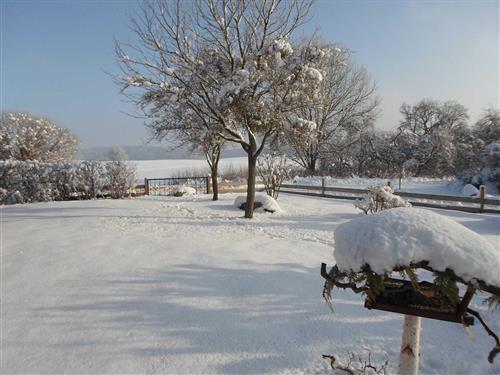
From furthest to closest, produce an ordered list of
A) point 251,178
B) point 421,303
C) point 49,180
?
1. point 49,180
2. point 251,178
3. point 421,303

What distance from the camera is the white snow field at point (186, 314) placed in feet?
9.23

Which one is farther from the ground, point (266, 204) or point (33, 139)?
point (33, 139)

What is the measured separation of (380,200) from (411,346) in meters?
6.99

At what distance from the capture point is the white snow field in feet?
9.23

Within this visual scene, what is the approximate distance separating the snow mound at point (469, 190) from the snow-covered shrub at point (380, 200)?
31.7 ft

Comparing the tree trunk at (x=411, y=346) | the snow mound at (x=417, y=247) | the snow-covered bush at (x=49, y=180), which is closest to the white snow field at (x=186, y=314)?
the tree trunk at (x=411, y=346)

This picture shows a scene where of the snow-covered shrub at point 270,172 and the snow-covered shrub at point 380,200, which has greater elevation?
the snow-covered shrub at point 270,172

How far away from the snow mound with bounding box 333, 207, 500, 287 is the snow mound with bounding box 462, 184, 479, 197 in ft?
54.9

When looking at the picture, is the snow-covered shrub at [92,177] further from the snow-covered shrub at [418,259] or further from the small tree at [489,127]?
the small tree at [489,127]

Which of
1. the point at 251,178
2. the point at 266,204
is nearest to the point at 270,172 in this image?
the point at 266,204

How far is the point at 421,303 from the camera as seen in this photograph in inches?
59.7

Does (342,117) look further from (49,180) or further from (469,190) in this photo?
(49,180)

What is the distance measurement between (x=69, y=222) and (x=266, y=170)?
28.6 feet

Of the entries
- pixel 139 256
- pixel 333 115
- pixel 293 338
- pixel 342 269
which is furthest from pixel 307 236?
pixel 333 115
